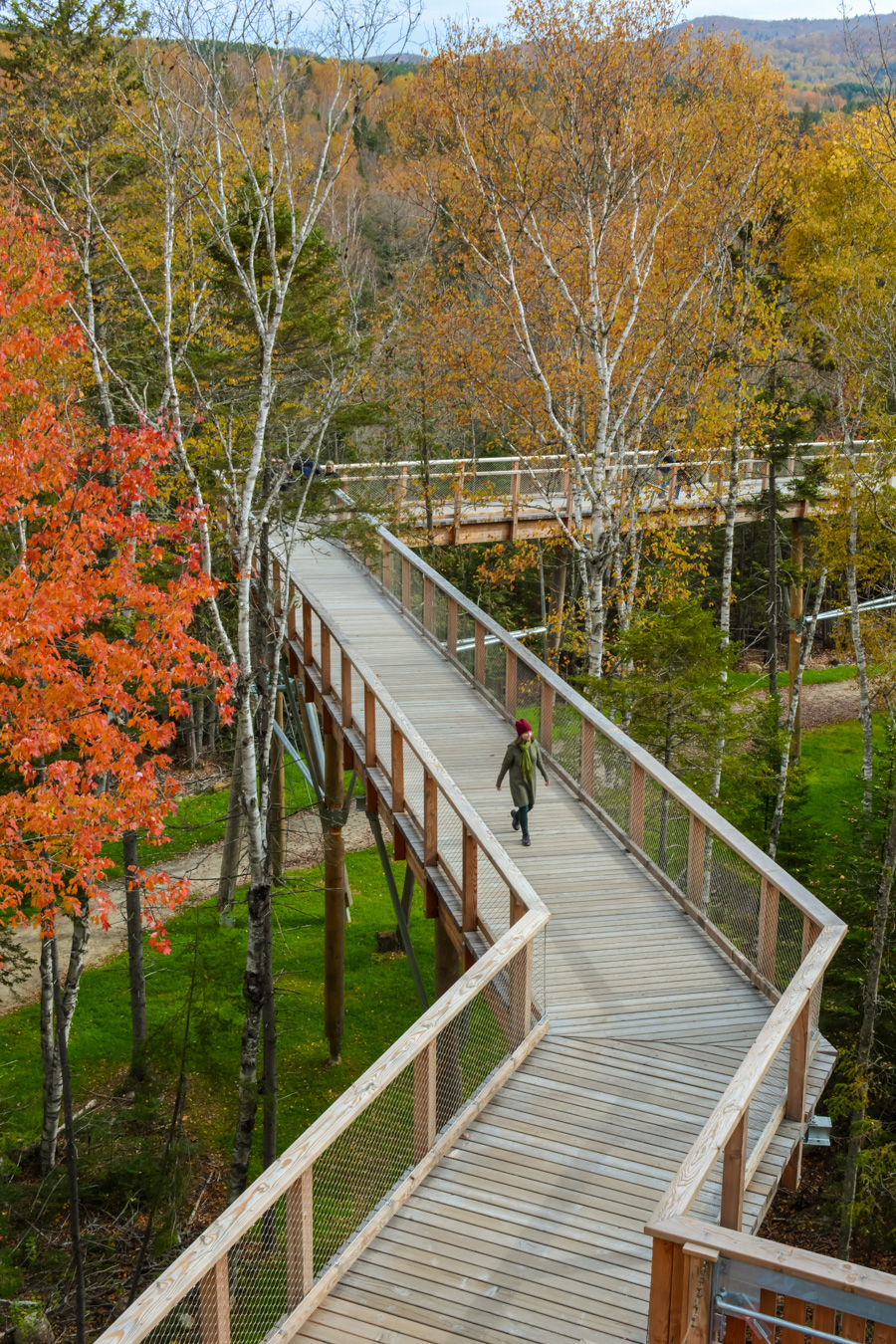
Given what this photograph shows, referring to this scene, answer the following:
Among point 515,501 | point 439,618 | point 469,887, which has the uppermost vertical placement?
point 515,501

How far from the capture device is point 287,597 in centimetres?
1077

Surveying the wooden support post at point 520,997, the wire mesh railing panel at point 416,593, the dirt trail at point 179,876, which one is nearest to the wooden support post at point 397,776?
the wooden support post at point 520,997

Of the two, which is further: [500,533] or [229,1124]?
[500,533]

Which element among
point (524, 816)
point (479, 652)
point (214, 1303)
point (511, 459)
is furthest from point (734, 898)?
point (511, 459)

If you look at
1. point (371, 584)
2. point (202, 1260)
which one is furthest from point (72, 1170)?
point (371, 584)

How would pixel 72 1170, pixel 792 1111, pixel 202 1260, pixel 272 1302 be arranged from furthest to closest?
1. pixel 72 1170
2. pixel 792 1111
3. pixel 272 1302
4. pixel 202 1260

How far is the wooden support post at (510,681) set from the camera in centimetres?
1305

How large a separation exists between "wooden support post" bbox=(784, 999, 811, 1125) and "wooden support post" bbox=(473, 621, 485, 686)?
25.4ft

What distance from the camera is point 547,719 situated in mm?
12219

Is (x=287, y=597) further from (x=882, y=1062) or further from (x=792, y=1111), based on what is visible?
(x=882, y=1062)

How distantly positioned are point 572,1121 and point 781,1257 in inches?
105

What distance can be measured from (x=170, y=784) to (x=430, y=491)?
13.2m

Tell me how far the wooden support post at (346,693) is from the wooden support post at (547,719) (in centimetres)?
223

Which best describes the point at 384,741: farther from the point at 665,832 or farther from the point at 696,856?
the point at 696,856
